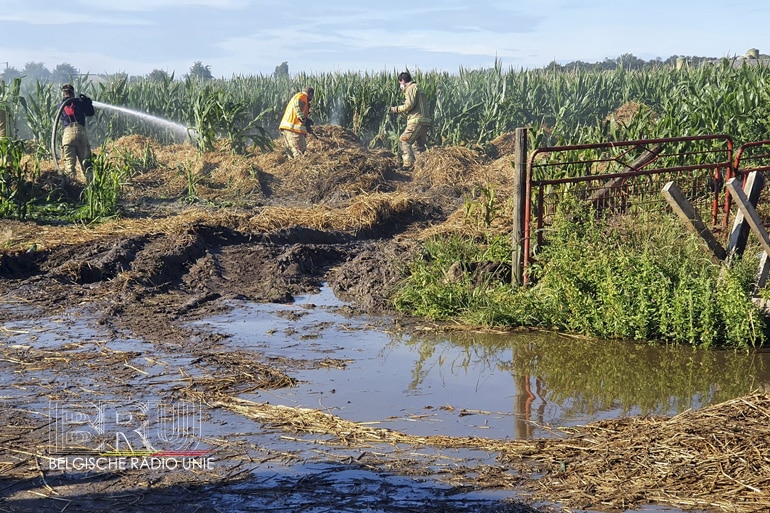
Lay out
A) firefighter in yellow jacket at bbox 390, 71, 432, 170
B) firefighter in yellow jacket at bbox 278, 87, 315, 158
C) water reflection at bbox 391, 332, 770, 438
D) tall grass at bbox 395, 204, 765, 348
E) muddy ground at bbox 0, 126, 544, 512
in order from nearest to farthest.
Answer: muddy ground at bbox 0, 126, 544, 512 < water reflection at bbox 391, 332, 770, 438 < tall grass at bbox 395, 204, 765, 348 < firefighter in yellow jacket at bbox 278, 87, 315, 158 < firefighter in yellow jacket at bbox 390, 71, 432, 170

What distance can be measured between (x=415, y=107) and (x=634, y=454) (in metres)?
16.5

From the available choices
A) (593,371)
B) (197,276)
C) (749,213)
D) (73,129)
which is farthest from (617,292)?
(73,129)

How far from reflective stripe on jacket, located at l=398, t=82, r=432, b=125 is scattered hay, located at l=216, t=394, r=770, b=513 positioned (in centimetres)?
1542

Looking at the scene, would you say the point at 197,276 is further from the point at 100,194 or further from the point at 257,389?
the point at 100,194

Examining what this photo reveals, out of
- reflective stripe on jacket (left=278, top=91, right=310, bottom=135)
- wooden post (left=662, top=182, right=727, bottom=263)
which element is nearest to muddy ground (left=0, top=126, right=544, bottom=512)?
reflective stripe on jacket (left=278, top=91, right=310, bottom=135)

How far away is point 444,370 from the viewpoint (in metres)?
6.94

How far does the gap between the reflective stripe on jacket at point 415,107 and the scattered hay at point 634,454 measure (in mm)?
15416

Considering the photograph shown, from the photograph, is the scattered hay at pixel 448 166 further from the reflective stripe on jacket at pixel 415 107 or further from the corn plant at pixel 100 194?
the corn plant at pixel 100 194

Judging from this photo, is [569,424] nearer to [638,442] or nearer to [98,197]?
[638,442]

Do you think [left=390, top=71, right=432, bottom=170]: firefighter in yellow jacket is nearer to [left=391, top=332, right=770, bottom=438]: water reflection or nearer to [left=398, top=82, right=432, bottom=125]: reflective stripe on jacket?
[left=398, top=82, right=432, bottom=125]: reflective stripe on jacket

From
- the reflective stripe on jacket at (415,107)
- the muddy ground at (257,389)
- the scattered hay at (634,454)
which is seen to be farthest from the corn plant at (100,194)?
the scattered hay at (634,454)

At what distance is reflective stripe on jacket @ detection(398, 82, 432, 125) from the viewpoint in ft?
67.4

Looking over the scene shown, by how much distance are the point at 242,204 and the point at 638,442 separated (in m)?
11.6

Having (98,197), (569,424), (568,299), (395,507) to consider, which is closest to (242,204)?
(98,197)
